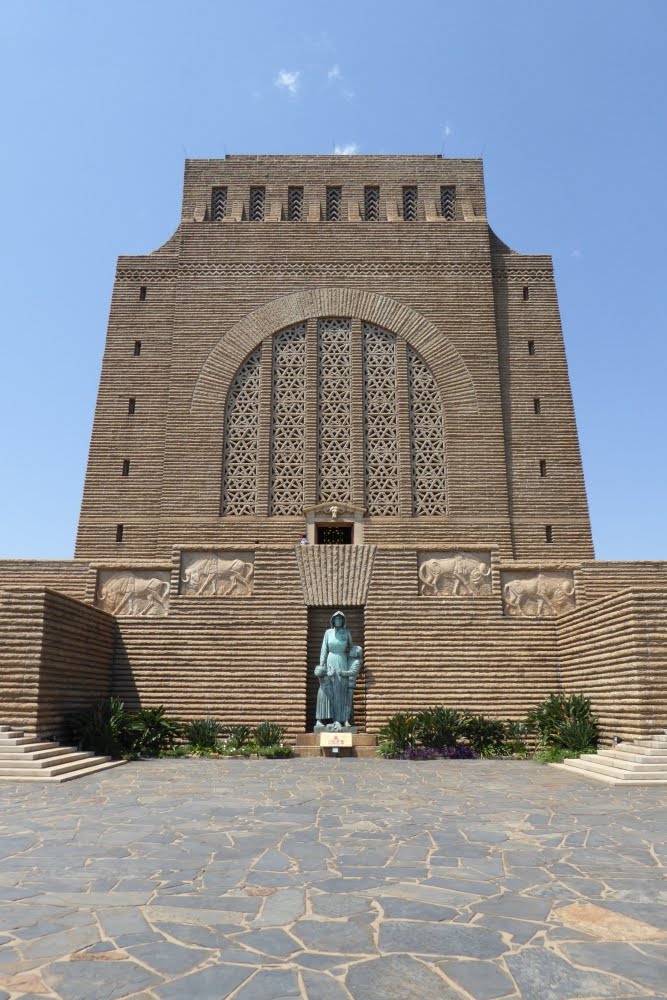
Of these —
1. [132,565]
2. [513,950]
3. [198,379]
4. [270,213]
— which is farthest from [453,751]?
[270,213]

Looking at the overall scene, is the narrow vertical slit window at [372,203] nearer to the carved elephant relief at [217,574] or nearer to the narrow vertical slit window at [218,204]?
the narrow vertical slit window at [218,204]

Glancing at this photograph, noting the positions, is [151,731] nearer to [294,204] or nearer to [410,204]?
[294,204]

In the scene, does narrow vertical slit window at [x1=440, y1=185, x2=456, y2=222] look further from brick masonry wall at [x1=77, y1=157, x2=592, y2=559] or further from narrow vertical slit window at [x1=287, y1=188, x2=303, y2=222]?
narrow vertical slit window at [x1=287, y1=188, x2=303, y2=222]

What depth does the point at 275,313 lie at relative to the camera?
17.0 m

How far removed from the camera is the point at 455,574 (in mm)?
12719

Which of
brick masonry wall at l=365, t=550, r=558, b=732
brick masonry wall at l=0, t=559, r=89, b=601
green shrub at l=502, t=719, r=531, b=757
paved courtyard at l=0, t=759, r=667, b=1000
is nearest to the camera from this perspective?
paved courtyard at l=0, t=759, r=667, b=1000

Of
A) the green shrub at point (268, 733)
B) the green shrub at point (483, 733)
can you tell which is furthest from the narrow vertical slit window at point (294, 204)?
the green shrub at point (483, 733)

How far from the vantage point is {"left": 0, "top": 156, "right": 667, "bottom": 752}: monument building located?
12086 mm

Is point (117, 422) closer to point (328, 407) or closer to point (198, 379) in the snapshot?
point (198, 379)

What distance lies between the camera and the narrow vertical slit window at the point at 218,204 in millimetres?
18375

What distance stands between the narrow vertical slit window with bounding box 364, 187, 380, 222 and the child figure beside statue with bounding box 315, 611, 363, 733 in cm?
1175

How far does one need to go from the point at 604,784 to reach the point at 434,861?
4169 millimetres

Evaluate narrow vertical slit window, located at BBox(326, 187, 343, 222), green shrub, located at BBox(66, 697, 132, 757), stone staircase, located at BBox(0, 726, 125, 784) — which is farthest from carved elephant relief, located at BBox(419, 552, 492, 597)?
narrow vertical slit window, located at BBox(326, 187, 343, 222)

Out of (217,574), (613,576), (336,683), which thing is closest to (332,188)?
(217,574)
